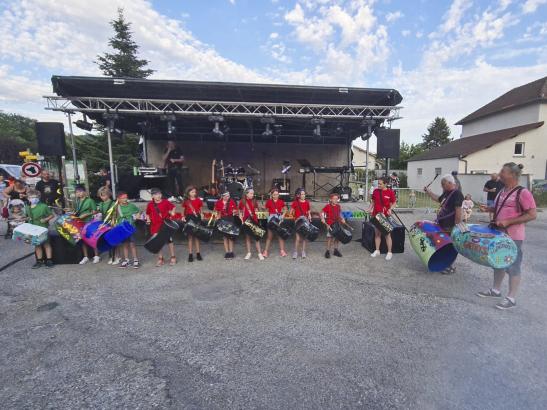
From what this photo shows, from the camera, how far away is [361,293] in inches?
152

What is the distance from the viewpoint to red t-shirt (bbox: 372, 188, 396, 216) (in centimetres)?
525

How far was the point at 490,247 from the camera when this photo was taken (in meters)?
3.17

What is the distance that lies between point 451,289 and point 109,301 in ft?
15.9

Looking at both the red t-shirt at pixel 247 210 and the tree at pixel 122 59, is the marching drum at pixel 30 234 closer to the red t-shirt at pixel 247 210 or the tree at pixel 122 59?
the red t-shirt at pixel 247 210

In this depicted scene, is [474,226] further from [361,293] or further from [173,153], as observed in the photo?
[173,153]

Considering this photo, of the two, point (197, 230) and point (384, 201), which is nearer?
point (197, 230)

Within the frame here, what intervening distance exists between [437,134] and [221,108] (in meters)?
48.1

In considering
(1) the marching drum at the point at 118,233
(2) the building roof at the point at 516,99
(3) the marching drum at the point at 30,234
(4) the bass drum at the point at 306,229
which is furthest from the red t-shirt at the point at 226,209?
(2) the building roof at the point at 516,99

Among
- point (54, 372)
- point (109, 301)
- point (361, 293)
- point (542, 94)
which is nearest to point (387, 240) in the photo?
point (361, 293)

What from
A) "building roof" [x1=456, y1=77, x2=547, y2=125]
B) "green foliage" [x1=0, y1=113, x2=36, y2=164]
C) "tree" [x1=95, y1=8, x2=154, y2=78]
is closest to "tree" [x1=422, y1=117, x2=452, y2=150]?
"building roof" [x1=456, y1=77, x2=547, y2=125]

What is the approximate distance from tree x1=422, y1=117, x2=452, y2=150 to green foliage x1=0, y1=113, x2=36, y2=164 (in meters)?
59.1

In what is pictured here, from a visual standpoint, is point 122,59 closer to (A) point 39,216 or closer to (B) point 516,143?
(A) point 39,216

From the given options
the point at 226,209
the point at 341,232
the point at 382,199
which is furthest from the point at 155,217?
the point at 382,199

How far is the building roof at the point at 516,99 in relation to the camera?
1984 cm
